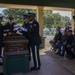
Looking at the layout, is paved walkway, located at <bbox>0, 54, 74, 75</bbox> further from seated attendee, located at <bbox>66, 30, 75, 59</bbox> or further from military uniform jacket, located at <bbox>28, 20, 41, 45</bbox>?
seated attendee, located at <bbox>66, 30, 75, 59</bbox>

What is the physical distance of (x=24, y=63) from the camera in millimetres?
3900

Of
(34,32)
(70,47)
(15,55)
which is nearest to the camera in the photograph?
(15,55)

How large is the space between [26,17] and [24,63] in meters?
1.29

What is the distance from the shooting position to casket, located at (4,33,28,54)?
375cm

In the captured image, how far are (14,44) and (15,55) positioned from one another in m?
0.27

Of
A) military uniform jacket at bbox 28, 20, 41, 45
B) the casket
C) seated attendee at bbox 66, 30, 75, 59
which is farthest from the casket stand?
seated attendee at bbox 66, 30, 75, 59

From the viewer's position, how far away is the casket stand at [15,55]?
3.73 meters

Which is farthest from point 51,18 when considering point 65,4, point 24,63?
point 24,63

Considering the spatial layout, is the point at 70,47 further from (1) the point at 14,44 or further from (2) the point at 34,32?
(1) the point at 14,44

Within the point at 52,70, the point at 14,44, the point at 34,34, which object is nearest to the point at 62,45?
the point at 52,70

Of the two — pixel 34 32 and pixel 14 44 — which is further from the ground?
pixel 34 32

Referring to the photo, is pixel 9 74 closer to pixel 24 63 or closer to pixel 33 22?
pixel 24 63

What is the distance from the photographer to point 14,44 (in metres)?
A: 3.80

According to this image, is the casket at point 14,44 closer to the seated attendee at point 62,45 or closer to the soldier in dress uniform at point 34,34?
the soldier in dress uniform at point 34,34
